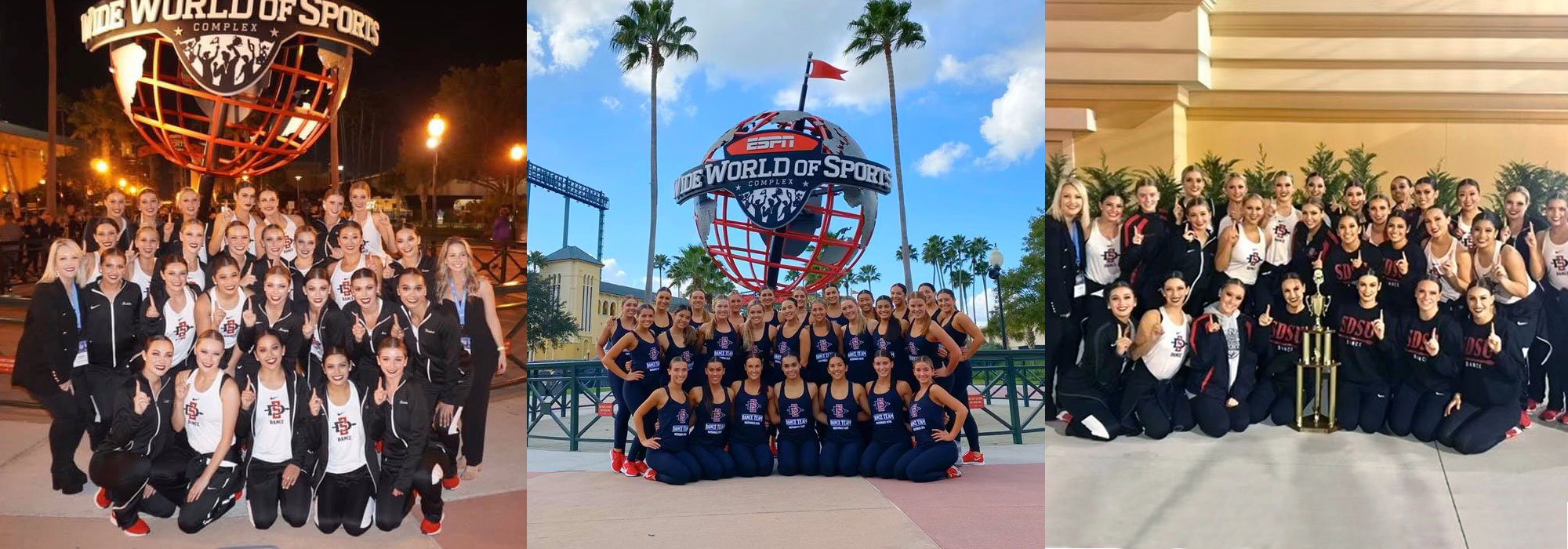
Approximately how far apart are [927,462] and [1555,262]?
10.2 feet

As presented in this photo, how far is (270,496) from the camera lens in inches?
165

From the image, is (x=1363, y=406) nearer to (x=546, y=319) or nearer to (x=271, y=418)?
(x=546, y=319)

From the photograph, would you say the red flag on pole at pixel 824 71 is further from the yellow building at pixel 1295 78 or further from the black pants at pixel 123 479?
the black pants at pixel 123 479

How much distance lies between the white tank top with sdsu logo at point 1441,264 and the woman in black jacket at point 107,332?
220 inches

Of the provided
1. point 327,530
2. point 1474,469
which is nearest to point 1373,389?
point 1474,469

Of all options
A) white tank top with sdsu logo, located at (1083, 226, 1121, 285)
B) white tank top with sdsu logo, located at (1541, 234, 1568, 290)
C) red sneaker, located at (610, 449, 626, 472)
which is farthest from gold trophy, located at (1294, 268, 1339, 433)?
red sneaker, located at (610, 449, 626, 472)

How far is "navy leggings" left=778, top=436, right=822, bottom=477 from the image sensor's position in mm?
5113

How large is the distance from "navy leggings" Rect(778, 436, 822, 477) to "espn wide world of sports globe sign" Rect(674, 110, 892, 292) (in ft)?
2.72

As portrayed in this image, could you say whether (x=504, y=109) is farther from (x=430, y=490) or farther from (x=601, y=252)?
(x=430, y=490)

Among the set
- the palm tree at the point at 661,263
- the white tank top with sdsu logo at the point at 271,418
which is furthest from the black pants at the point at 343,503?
the palm tree at the point at 661,263

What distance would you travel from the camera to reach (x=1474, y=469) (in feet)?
14.6

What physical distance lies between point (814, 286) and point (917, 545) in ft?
4.84

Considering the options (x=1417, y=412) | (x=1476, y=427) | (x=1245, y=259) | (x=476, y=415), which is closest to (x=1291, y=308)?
(x=1245, y=259)

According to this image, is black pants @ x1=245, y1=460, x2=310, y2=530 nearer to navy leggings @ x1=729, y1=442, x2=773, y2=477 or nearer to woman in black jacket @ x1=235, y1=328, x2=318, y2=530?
woman in black jacket @ x1=235, y1=328, x2=318, y2=530
